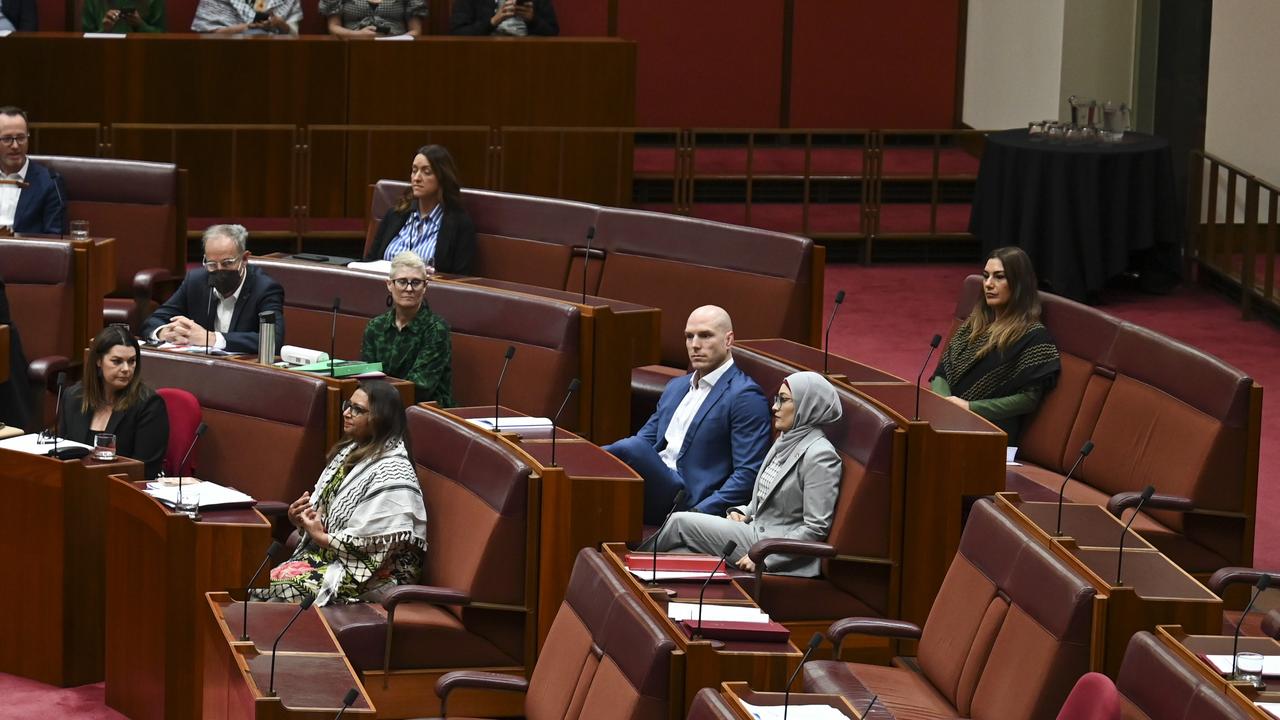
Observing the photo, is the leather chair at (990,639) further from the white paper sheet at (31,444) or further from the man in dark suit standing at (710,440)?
the white paper sheet at (31,444)

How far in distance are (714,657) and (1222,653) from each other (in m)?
1.04

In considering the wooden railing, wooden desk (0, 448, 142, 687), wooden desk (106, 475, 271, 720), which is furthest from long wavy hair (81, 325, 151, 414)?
the wooden railing

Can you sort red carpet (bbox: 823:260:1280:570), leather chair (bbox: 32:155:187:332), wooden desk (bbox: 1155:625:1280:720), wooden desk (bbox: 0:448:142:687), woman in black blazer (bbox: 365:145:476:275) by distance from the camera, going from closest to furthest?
wooden desk (bbox: 1155:625:1280:720) → wooden desk (bbox: 0:448:142:687) → woman in black blazer (bbox: 365:145:476:275) → leather chair (bbox: 32:155:187:332) → red carpet (bbox: 823:260:1280:570)

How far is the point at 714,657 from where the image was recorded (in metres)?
3.94

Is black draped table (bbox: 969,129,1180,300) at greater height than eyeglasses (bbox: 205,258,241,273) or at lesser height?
greater

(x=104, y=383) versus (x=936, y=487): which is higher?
(x=104, y=383)

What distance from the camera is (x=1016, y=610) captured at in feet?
14.2

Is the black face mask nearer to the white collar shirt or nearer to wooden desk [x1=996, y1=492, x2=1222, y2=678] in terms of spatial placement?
the white collar shirt

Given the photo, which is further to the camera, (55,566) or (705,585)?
(55,566)

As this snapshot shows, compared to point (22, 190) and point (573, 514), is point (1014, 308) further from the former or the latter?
point (22, 190)

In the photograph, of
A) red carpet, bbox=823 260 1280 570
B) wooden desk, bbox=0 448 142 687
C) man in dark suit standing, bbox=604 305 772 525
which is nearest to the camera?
wooden desk, bbox=0 448 142 687

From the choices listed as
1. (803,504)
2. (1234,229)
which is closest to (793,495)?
(803,504)

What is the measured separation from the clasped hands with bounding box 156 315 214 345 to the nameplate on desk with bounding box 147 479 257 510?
1421 millimetres

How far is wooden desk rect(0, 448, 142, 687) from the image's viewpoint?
5500 mm
